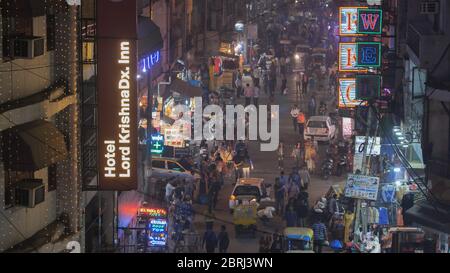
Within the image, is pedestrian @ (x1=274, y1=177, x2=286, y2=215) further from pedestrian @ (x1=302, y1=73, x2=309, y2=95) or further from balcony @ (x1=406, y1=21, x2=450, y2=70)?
pedestrian @ (x1=302, y1=73, x2=309, y2=95)

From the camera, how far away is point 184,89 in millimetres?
43469

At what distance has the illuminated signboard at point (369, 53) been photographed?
3462 centimetres

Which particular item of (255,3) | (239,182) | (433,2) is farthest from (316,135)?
(255,3)

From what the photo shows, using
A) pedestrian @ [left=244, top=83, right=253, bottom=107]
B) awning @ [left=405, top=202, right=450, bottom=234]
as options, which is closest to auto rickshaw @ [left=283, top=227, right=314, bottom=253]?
awning @ [left=405, top=202, right=450, bottom=234]

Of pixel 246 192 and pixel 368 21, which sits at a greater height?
pixel 368 21

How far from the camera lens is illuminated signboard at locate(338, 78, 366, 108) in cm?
3606

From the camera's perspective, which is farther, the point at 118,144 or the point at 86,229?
the point at 86,229

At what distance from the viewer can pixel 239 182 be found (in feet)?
110

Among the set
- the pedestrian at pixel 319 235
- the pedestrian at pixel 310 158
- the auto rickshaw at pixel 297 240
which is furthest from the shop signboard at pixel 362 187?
the pedestrian at pixel 310 158

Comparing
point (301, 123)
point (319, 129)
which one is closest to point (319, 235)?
point (319, 129)

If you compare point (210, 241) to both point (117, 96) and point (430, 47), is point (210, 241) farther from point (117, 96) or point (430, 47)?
point (117, 96)

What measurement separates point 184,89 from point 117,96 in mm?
24421
